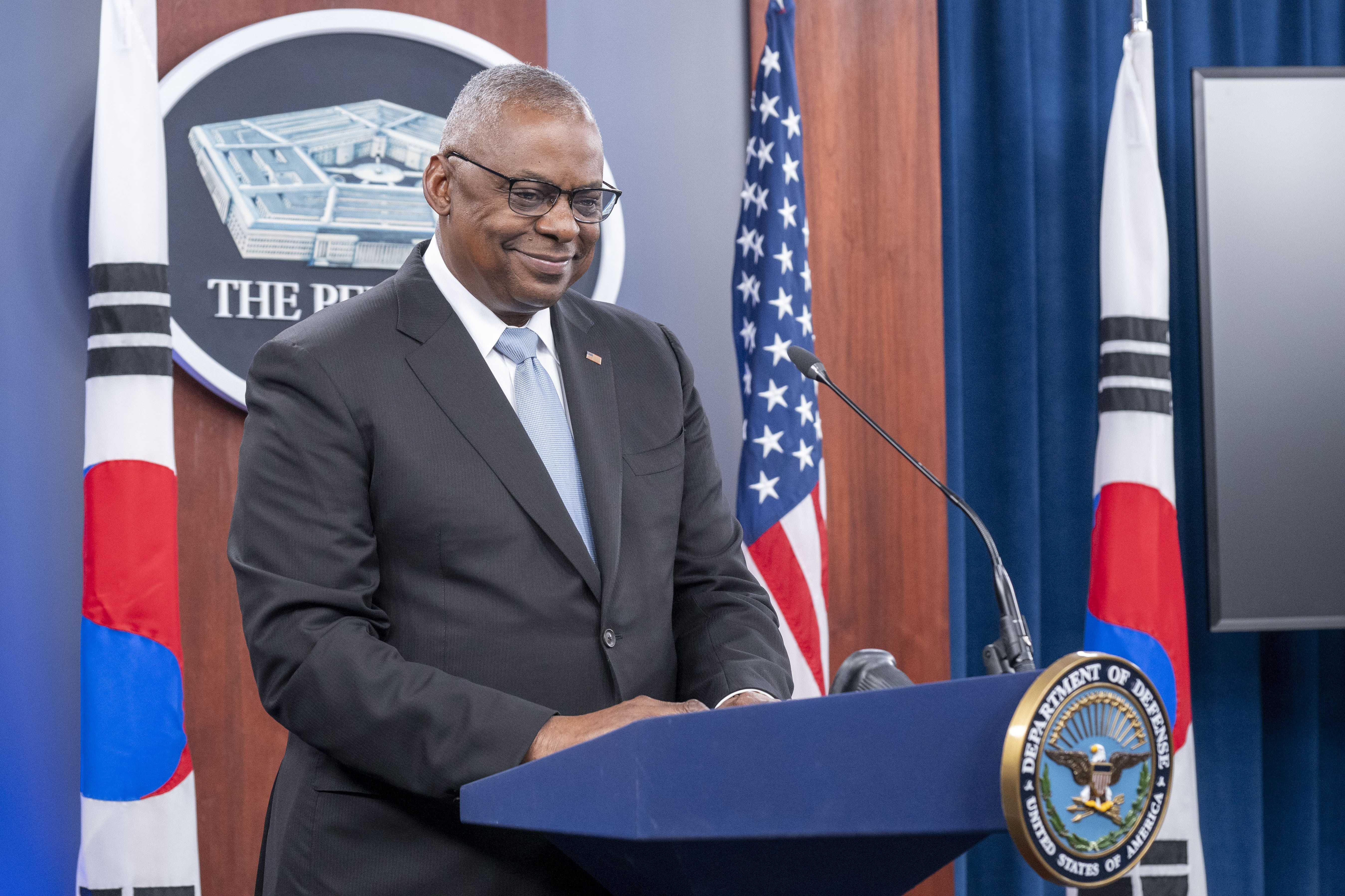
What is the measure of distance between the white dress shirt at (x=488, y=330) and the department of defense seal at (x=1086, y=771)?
0.79m

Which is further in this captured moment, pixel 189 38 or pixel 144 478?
pixel 189 38

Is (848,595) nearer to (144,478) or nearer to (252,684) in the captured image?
(252,684)

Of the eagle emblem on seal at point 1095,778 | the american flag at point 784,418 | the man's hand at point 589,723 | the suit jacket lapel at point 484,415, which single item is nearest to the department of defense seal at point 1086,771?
the eagle emblem on seal at point 1095,778

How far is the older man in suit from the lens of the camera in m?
1.23

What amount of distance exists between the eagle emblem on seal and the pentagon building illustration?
222 centimetres

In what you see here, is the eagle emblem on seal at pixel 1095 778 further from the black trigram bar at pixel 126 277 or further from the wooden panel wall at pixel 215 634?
the wooden panel wall at pixel 215 634

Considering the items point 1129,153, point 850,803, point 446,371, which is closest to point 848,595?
point 1129,153

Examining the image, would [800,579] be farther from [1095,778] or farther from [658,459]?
[1095,778]

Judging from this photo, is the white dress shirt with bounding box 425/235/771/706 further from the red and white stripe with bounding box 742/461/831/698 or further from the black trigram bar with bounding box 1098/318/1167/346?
the black trigram bar with bounding box 1098/318/1167/346

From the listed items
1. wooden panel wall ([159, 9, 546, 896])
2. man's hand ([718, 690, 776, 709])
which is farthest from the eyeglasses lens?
wooden panel wall ([159, 9, 546, 896])

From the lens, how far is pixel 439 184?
152 centimetres

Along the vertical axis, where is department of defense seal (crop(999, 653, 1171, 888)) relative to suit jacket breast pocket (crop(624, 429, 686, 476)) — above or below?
below

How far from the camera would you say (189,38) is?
8.82ft

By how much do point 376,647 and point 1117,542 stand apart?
87.1 inches
